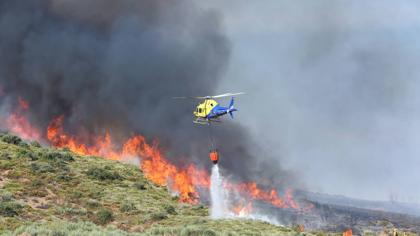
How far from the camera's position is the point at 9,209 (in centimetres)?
3209

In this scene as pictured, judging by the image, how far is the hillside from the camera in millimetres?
29842

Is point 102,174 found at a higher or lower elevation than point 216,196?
higher

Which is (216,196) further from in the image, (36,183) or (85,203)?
(36,183)

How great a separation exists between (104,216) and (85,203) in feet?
14.0

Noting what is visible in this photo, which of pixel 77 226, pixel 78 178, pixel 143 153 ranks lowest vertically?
pixel 77 226

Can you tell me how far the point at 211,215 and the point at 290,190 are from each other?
273ft

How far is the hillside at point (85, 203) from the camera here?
2984cm

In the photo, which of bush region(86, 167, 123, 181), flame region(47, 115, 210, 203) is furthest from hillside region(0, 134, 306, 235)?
flame region(47, 115, 210, 203)

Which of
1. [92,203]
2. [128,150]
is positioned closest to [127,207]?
[92,203]

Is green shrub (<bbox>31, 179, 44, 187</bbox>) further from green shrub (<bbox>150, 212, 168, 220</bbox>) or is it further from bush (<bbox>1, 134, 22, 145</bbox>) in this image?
bush (<bbox>1, 134, 22, 145</bbox>)

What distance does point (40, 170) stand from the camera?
149 ft

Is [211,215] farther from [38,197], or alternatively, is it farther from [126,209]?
[38,197]

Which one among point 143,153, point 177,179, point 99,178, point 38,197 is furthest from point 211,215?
point 143,153

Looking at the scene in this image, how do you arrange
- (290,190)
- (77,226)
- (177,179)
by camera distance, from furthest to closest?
(290,190)
(177,179)
(77,226)
